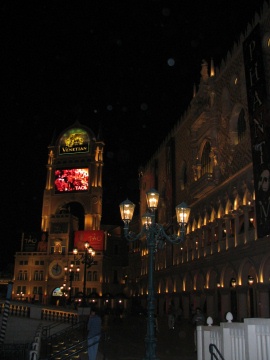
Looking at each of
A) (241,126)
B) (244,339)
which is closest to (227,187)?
(241,126)

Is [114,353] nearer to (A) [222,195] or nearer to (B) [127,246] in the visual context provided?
(A) [222,195]

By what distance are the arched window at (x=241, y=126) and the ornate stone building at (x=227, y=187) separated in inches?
2.5

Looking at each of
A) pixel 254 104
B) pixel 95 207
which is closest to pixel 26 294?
pixel 95 207

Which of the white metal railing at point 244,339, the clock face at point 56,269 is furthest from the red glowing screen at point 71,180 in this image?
the white metal railing at point 244,339

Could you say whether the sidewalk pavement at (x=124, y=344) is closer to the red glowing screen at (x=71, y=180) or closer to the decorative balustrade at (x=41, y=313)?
the decorative balustrade at (x=41, y=313)

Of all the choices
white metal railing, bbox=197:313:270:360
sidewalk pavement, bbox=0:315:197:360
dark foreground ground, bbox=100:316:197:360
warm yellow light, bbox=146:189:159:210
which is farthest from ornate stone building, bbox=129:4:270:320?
white metal railing, bbox=197:313:270:360

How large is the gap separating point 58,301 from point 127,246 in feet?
46.6

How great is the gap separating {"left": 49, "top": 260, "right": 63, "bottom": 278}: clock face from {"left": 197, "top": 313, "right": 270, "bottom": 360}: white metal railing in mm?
49238

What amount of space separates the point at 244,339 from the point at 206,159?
24.2 meters

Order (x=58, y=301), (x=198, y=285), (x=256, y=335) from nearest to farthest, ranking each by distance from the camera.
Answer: (x=256, y=335), (x=198, y=285), (x=58, y=301)

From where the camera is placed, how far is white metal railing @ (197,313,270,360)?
7.26 meters

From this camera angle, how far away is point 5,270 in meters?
72.1

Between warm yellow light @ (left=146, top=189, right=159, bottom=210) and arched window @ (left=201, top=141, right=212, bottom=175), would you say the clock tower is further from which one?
warm yellow light @ (left=146, top=189, right=159, bottom=210)

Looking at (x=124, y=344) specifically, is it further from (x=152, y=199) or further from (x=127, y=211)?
(x=152, y=199)
